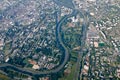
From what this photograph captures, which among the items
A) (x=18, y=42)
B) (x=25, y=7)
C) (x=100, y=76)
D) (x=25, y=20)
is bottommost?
(x=100, y=76)

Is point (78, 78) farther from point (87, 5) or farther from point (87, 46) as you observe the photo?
point (87, 5)

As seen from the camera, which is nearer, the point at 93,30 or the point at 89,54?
the point at 89,54

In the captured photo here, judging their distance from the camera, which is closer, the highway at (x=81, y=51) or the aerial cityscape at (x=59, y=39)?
the highway at (x=81, y=51)

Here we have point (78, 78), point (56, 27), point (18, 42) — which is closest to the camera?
point (78, 78)

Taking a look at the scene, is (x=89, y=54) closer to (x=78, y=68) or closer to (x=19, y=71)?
(x=78, y=68)

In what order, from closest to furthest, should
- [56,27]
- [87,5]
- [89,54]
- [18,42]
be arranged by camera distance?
[89,54], [18,42], [56,27], [87,5]

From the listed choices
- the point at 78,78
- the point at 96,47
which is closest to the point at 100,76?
the point at 78,78

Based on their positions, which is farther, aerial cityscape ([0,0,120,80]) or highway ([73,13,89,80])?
aerial cityscape ([0,0,120,80])

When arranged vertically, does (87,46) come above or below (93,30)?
below
